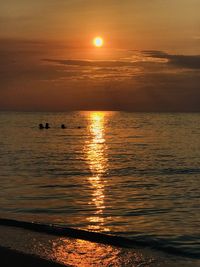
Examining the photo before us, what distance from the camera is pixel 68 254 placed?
10.9 meters

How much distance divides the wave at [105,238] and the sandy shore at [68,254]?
34cm

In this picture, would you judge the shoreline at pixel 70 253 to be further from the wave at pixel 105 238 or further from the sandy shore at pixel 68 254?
the wave at pixel 105 238

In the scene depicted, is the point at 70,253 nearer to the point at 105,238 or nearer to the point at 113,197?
the point at 105,238

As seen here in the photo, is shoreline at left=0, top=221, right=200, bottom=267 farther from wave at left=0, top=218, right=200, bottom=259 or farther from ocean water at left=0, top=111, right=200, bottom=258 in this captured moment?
ocean water at left=0, top=111, right=200, bottom=258

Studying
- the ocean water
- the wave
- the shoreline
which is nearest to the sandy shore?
the shoreline

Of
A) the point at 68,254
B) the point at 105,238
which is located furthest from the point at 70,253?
the point at 105,238

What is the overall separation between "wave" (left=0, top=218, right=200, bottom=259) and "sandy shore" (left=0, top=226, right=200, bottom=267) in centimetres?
34

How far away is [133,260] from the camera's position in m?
10.7

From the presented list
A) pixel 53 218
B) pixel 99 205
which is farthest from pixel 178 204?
pixel 53 218

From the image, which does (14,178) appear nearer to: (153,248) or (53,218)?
(53,218)

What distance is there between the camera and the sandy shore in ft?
32.5

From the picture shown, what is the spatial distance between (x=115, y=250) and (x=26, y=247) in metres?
2.11

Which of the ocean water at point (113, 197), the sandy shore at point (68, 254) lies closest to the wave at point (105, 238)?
the ocean water at point (113, 197)

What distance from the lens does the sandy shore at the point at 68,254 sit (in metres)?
9.91
